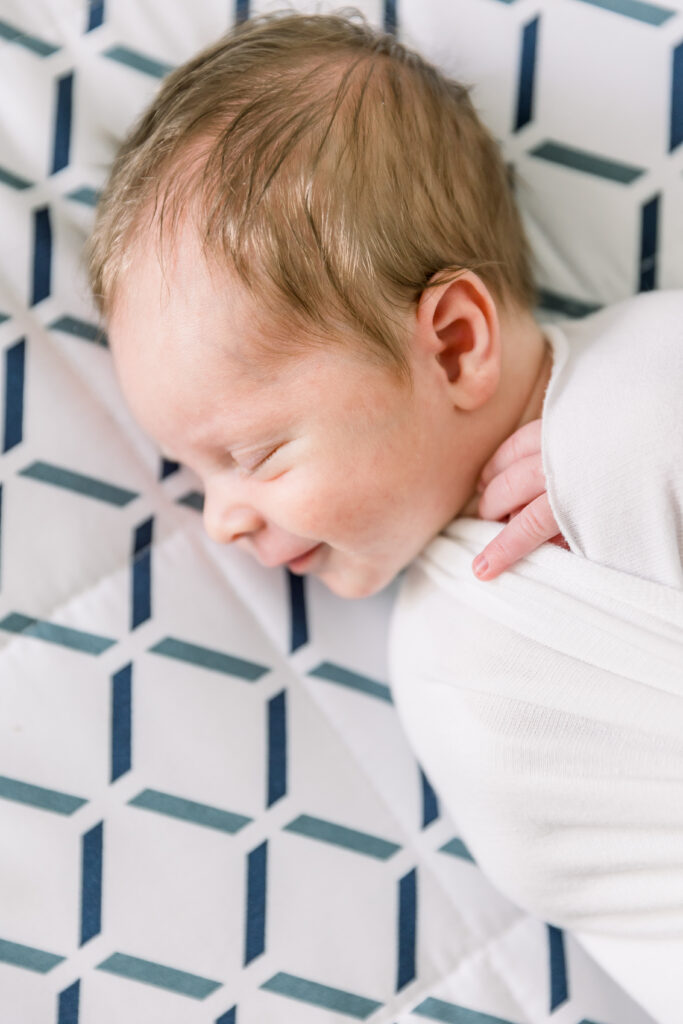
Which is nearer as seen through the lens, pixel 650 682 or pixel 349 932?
pixel 650 682

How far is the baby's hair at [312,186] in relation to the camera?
38.2 inches

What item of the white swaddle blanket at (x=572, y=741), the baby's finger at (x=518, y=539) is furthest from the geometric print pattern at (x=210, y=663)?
the baby's finger at (x=518, y=539)

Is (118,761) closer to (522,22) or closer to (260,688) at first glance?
(260,688)

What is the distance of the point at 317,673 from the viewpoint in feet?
3.89

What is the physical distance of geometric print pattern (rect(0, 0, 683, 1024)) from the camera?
1077mm

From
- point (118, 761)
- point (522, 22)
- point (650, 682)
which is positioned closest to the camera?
point (650, 682)

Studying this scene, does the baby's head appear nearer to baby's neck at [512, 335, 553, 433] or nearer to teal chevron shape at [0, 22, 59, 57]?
baby's neck at [512, 335, 553, 433]

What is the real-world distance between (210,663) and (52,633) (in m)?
0.18

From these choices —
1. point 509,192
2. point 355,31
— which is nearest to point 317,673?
point 509,192

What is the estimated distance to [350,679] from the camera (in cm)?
119

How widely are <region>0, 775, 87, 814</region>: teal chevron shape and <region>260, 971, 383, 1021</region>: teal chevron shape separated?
0.28 metres

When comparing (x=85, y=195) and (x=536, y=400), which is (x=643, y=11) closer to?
(x=536, y=400)

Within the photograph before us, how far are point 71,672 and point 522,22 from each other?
923mm

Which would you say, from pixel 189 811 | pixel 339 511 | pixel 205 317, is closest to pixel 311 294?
pixel 205 317
